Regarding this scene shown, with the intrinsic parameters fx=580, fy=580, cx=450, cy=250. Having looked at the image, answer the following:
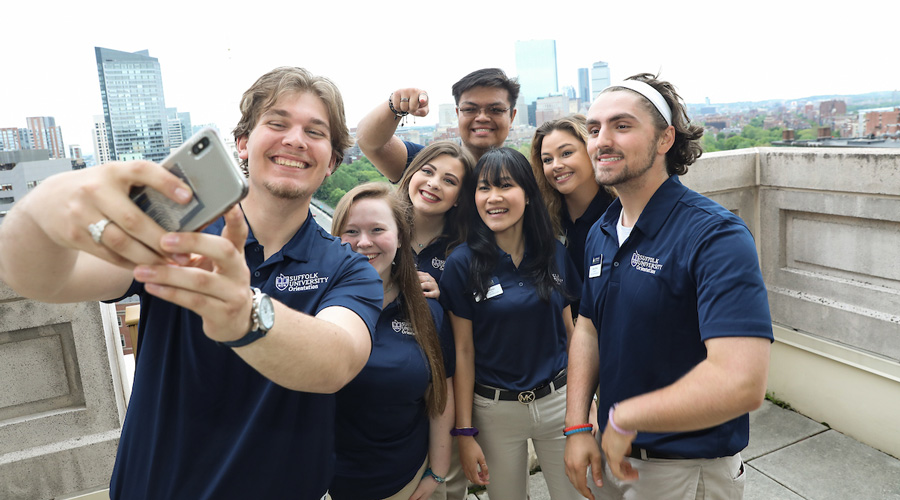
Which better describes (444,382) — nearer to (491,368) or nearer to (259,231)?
(491,368)

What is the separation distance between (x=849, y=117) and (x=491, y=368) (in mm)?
3783

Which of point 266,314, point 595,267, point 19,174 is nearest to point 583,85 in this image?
point 595,267

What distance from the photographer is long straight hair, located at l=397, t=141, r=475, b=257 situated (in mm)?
2840

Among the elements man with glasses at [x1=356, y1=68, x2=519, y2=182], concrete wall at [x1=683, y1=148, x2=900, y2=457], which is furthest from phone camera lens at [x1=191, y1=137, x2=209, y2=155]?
concrete wall at [x1=683, y1=148, x2=900, y2=457]

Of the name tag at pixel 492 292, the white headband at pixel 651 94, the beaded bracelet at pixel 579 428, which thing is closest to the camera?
the white headband at pixel 651 94

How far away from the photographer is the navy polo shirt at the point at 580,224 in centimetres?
294

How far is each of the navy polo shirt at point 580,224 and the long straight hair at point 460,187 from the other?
55 centimetres

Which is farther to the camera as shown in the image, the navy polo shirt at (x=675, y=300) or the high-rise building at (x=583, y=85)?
the high-rise building at (x=583, y=85)

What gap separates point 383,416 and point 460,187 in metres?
1.19

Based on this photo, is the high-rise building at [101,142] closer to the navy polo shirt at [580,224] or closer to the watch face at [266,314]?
the watch face at [266,314]

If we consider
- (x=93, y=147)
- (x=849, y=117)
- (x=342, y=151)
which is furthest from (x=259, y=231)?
(x=849, y=117)

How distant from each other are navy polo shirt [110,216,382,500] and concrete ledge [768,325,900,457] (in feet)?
12.1

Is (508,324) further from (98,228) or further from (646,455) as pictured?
(98,228)

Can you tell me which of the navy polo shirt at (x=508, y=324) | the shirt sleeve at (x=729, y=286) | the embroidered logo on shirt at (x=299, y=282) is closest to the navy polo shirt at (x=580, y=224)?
the navy polo shirt at (x=508, y=324)
